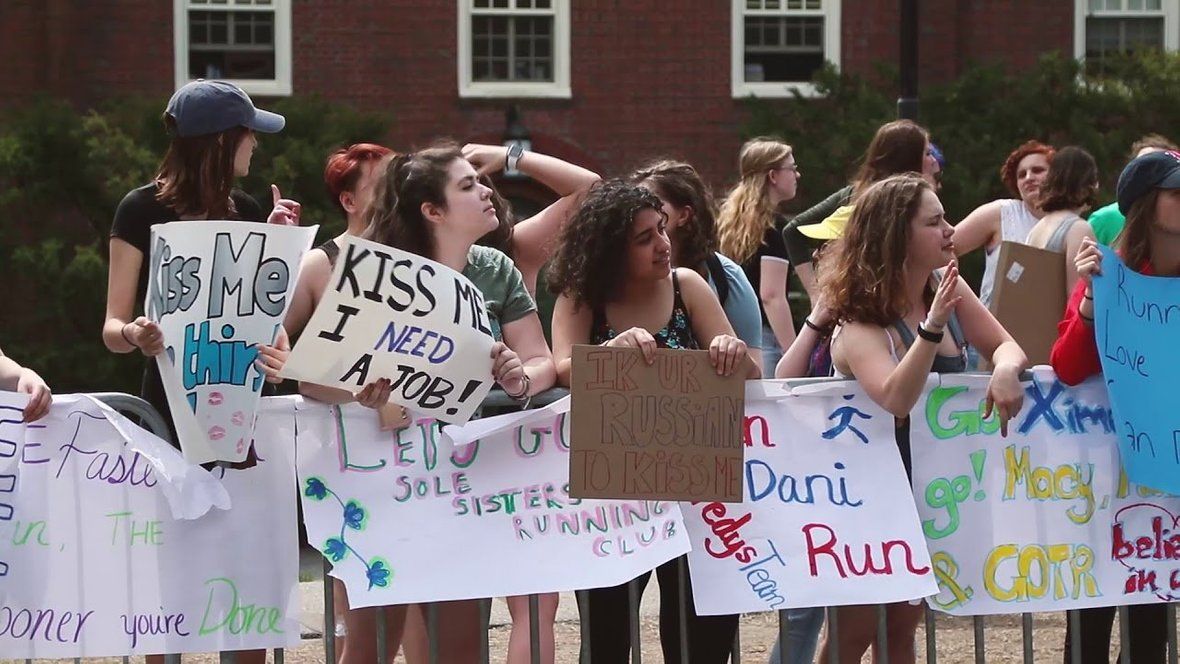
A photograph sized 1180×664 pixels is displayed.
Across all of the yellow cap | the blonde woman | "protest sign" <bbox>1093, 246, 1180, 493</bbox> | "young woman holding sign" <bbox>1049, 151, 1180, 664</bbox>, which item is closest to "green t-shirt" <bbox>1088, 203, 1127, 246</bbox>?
the yellow cap

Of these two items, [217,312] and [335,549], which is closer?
[217,312]

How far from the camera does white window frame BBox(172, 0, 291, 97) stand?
18234 mm

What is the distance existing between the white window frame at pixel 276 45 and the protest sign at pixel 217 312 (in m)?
14.2

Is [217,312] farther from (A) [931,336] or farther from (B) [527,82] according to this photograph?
(B) [527,82]

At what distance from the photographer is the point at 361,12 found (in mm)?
18453

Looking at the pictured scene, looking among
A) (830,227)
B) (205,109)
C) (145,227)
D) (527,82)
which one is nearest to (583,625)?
(145,227)

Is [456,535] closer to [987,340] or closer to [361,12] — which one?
[987,340]

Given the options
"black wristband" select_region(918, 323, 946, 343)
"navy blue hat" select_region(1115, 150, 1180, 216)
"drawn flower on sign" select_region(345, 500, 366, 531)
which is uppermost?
"navy blue hat" select_region(1115, 150, 1180, 216)

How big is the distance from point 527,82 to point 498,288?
14.1 m

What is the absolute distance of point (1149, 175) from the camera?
4.88 m

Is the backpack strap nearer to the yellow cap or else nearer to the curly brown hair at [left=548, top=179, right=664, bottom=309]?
the curly brown hair at [left=548, top=179, right=664, bottom=309]

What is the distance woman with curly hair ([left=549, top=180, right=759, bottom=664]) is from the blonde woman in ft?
8.10

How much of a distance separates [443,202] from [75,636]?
1469 millimetres

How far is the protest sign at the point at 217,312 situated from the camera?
170 inches
